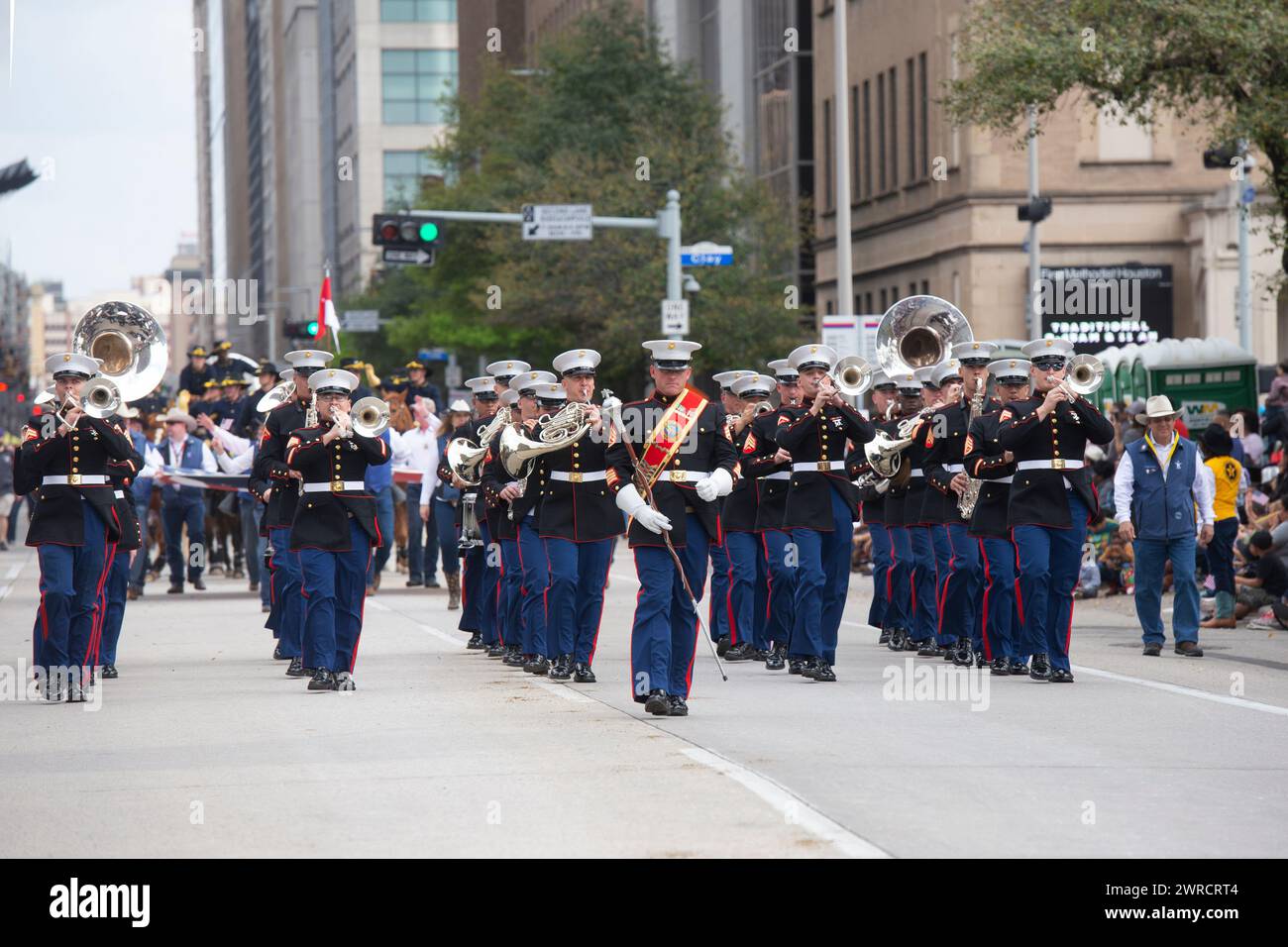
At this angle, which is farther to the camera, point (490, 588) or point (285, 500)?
point (490, 588)

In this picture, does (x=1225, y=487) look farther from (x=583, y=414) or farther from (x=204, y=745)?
(x=204, y=745)

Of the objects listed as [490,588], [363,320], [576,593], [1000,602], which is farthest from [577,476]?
[363,320]

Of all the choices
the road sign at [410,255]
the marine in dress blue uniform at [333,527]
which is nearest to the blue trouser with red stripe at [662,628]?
the marine in dress blue uniform at [333,527]

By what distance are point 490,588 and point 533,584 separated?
1.85m

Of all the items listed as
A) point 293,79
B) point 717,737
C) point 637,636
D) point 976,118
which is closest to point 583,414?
point 637,636

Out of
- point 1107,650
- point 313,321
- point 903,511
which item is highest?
point 313,321

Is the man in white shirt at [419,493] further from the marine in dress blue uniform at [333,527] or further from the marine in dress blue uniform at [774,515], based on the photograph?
the marine in dress blue uniform at [333,527]

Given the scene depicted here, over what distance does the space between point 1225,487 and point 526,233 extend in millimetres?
17613

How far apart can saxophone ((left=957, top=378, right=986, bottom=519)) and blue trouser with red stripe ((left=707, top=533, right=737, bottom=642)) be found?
1830 millimetres

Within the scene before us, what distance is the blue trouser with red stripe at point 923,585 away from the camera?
17.0 meters

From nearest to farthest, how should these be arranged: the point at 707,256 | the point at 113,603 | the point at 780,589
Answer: the point at 113,603, the point at 780,589, the point at 707,256

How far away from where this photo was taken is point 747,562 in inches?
664

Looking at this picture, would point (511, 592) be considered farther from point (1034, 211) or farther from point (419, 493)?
point (1034, 211)

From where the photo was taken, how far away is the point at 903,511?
56.0ft
